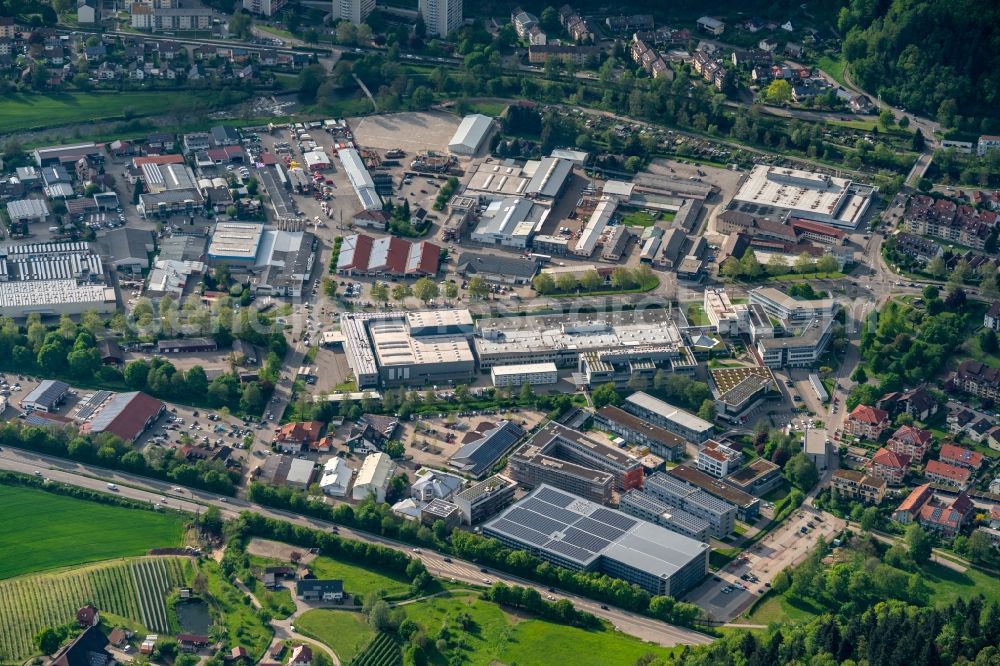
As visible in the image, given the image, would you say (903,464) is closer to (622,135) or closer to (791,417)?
(791,417)

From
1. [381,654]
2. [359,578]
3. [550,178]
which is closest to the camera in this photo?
[381,654]

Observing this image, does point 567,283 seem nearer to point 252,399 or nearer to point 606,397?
point 606,397

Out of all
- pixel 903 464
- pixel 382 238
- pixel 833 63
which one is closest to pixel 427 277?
pixel 382 238

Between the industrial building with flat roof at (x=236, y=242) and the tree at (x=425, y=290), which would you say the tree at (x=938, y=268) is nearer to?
the tree at (x=425, y=290)

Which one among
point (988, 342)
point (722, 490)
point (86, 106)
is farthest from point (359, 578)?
point (86, 106)

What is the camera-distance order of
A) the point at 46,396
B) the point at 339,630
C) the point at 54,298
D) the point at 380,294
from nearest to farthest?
the point at 339,630 → the point at 46,396 → the point at 54,298 → the point at 380,294

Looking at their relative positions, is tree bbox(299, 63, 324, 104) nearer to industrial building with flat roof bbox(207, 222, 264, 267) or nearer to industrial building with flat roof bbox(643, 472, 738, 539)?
industrial building with flat roof bbox(207, 222, 264, 267)
